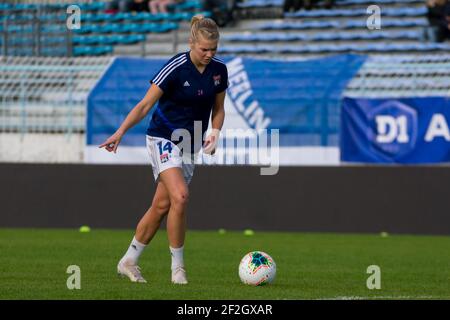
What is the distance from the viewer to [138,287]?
915 centimetres

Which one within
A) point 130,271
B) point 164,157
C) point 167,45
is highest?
point 167,45

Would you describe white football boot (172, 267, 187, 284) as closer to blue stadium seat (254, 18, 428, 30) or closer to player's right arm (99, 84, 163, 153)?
player's right arm (99, 84, 163, 153)

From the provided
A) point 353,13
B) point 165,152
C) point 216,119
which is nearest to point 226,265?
point 216,119

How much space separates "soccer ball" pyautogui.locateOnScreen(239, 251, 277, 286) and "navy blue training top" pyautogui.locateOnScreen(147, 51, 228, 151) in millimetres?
1088

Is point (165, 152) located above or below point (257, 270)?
above

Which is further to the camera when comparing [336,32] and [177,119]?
[336,32]

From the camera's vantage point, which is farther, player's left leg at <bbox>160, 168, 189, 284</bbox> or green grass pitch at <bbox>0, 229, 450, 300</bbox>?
player's left leg at <bbox>160, 168, 189, 284</bbox>

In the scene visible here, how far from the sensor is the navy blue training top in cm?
956

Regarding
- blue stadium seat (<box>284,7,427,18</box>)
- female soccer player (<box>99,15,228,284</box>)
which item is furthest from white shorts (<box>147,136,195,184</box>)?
blue stadium seat (<box>284,7,427,18</box>)

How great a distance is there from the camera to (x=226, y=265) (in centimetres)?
1184

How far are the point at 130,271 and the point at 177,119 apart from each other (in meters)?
1.28

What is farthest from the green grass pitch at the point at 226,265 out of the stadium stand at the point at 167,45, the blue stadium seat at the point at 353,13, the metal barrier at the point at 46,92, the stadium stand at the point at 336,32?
the blue stadium seat at the point at 353,13

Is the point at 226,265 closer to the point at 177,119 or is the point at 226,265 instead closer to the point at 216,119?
the point at 216,119

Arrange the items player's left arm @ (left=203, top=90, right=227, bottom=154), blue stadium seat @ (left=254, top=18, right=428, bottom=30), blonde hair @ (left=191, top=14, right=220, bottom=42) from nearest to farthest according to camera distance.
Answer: blonde hair @ (left=191, top=14, right=220, bottom=42) < player's left arm @ (left=203, top=90, right=227, bottom=154) < blue stadium seat @ (left=254, top=18, right=428, bottom=30)
